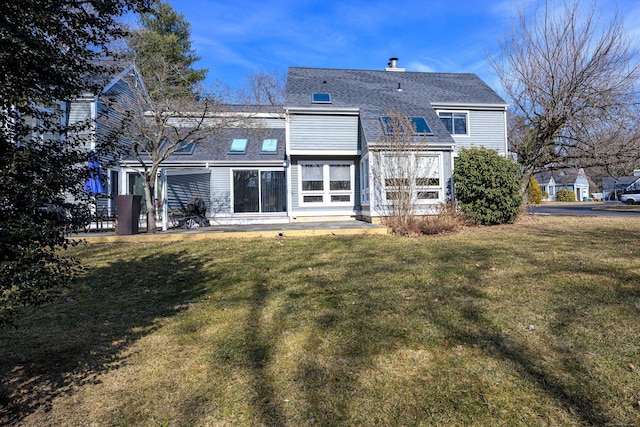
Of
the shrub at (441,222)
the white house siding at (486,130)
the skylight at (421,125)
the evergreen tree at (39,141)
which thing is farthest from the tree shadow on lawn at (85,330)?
the white house siding at (486,130)

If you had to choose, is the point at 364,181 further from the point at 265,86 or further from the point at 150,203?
the point at 265,86

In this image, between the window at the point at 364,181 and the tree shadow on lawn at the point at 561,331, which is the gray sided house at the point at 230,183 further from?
the tree shadow on lawn at the point at 561,331

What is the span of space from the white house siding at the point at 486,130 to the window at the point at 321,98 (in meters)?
6.24

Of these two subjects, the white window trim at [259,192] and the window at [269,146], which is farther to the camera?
the window at [269,146]

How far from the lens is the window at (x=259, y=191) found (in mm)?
14820

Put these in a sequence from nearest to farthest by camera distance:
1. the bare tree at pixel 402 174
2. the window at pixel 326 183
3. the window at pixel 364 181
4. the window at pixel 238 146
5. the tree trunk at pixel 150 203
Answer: the bare tree at pixel 402 174 → the tree trunk at pixel 150 203 → the window at pixel 364 181 → the window at pixel 326 183 → the window at pixel 238 146

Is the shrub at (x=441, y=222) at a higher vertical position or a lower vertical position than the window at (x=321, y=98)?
lower

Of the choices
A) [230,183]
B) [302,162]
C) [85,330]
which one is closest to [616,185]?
[302,162]

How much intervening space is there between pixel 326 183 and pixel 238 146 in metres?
4.44

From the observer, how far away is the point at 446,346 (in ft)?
10.2

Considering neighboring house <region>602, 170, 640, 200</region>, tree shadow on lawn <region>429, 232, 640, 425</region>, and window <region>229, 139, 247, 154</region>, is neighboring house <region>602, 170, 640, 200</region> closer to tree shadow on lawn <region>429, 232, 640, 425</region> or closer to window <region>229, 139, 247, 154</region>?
window <region>229, 139, 247, 154</region>

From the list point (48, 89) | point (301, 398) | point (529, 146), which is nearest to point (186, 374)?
point (301, 398)

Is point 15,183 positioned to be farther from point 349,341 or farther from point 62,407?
point 349,341

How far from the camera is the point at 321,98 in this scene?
50.4 feet
